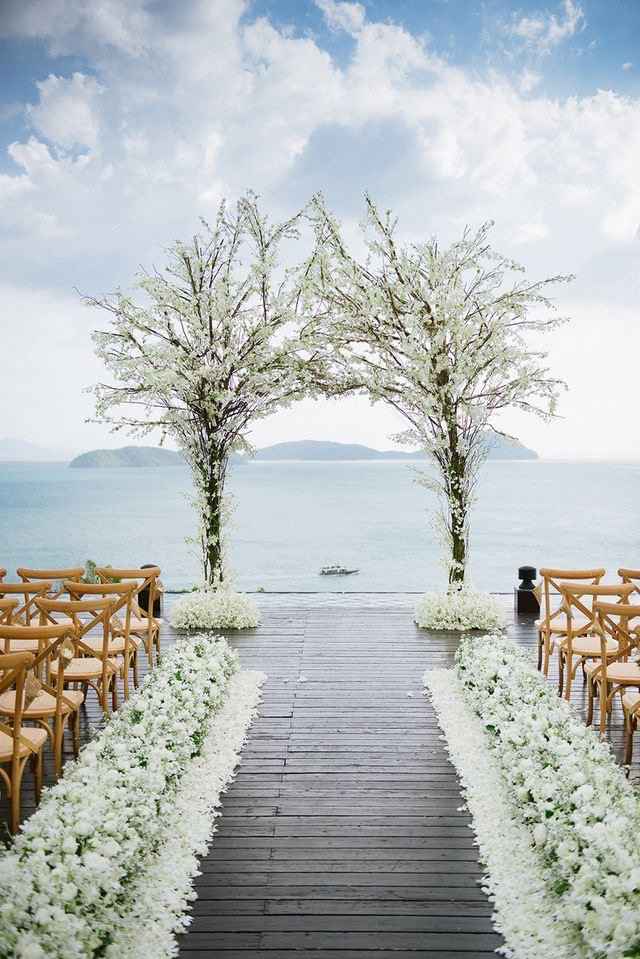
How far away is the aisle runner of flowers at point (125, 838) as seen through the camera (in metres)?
2.66

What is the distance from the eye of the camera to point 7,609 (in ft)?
16.9

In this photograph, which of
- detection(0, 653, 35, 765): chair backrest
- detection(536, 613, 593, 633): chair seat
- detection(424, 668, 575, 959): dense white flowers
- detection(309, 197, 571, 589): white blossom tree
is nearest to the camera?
detection(424, 668, 575, 959): dense white flowers

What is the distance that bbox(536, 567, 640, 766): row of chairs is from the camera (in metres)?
4.93

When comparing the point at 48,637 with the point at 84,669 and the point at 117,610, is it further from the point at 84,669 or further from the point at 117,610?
the point at 117,610

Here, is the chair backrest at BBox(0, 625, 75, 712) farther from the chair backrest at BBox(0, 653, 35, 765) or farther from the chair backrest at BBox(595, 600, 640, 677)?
the chair backrest at BBox(595, 600, 640, 677)

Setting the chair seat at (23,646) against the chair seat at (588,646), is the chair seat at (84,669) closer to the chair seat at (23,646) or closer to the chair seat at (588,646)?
the chair seat at (23,646)

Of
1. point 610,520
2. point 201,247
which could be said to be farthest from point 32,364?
point 610,520

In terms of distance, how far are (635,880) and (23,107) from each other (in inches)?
505

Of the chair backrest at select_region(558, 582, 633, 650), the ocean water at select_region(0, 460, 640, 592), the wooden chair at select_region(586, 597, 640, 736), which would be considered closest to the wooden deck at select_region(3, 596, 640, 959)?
the wooden chair at select_region(586, 597, 640, 736)

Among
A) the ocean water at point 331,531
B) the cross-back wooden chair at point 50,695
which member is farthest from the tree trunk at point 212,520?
the ocean water at point 331,531

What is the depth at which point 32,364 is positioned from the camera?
35438mm

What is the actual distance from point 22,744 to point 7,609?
5.01ft

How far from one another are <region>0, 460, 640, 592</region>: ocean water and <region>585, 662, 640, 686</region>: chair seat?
26.3m

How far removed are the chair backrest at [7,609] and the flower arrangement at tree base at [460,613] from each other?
462 centimetres
